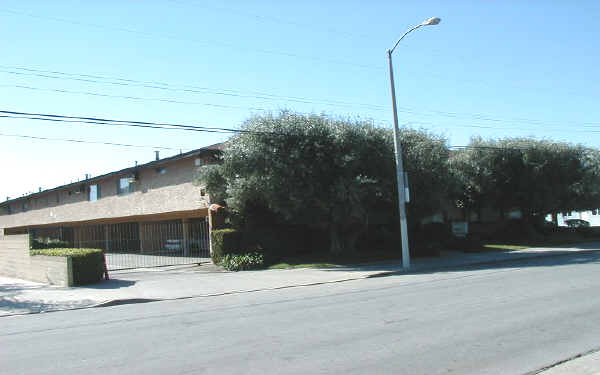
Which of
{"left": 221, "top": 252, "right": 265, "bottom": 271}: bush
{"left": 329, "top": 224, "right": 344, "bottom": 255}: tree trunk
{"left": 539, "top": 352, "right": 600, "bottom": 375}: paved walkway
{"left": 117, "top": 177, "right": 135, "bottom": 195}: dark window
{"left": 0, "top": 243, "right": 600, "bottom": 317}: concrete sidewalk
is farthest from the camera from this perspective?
{"left": 117, "top": 177, "right": 135, "bottom": 195}: dark window

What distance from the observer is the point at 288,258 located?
22.8 m

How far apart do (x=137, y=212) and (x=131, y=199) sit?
1.10 metres

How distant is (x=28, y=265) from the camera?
1883 centimetres

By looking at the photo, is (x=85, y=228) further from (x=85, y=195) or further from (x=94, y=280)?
(x=94, y=280)

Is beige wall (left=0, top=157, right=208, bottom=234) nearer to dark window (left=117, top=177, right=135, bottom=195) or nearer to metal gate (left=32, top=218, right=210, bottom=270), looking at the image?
dark window (left=117, top=177, right=135, bottom=195)

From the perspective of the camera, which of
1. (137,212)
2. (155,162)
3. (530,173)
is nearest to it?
(155,162)

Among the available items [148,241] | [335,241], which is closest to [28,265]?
[335,241]

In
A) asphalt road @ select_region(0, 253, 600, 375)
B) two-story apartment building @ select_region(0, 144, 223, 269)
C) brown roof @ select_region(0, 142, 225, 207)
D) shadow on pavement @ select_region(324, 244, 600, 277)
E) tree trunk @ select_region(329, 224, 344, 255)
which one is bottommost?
shadow on pavement @ select_region(324, 244, 600, 277)

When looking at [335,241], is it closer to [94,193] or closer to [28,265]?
[28,265]

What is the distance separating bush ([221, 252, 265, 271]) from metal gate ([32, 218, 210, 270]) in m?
3.30

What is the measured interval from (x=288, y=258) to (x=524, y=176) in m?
15.3

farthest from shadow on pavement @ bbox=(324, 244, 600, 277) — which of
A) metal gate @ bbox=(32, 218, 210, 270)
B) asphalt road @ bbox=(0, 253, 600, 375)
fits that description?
metal gate @ bbox=(32, 218, 210, 270)

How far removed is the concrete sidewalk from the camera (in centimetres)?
1316

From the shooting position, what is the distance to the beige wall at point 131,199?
1028 inches
